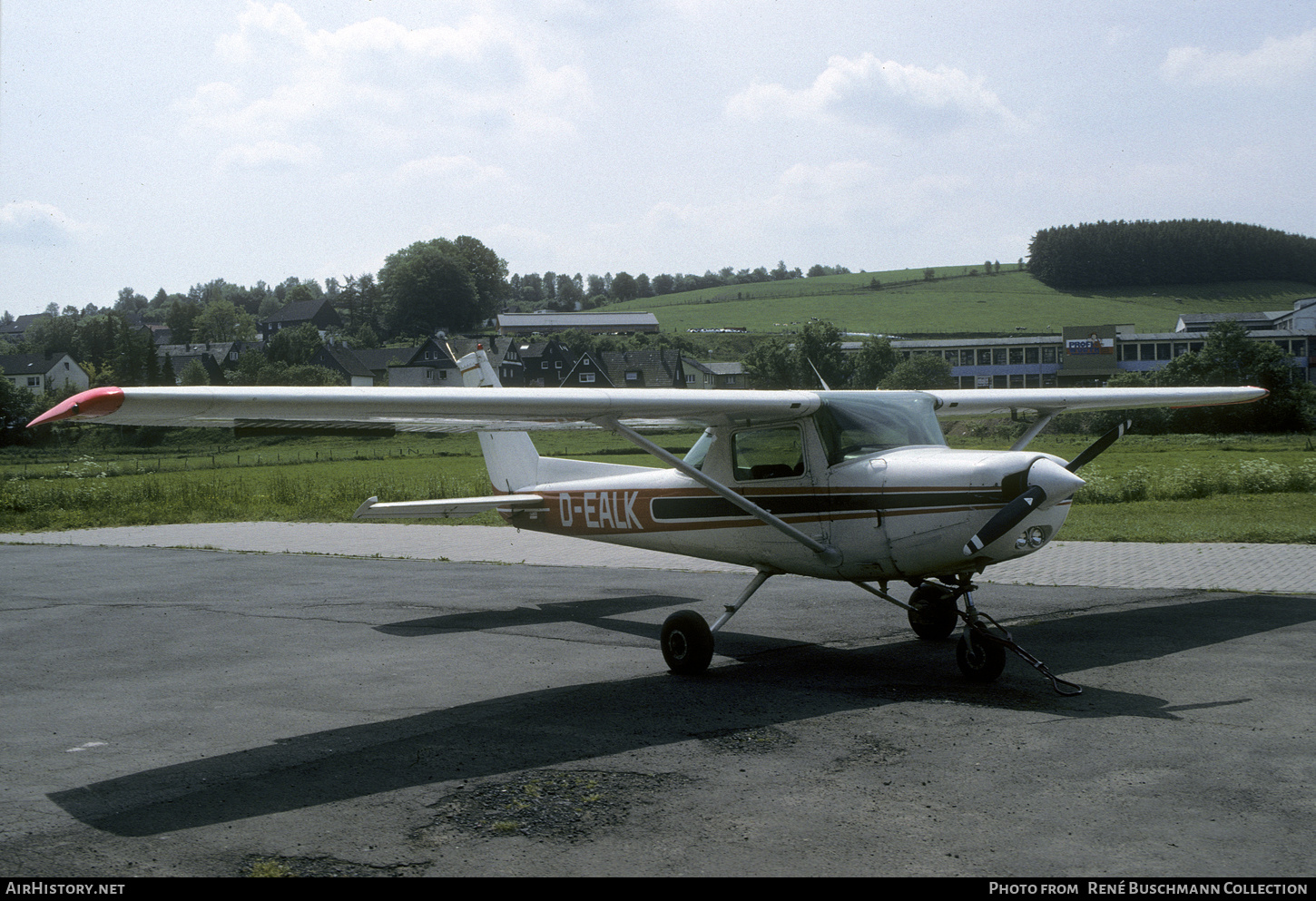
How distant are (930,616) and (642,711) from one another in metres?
3.56

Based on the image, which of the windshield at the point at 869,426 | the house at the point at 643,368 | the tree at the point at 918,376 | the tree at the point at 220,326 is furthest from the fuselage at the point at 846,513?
the tree at the point at 220,326

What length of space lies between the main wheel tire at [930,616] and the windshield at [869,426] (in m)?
1.58

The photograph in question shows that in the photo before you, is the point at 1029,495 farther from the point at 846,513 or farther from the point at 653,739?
the point at 653,739

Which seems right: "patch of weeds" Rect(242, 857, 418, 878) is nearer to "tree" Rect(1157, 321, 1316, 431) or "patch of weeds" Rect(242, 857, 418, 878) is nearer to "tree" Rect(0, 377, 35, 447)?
"tree" Rect(1157, 321, 1316, 431)

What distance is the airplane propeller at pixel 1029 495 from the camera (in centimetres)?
680

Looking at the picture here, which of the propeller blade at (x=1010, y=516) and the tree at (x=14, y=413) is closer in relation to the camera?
the propeller blade at (x=1010, y=516)

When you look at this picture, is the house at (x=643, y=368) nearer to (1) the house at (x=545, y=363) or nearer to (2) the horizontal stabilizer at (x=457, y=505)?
(1) the house at (x=545, y=363)

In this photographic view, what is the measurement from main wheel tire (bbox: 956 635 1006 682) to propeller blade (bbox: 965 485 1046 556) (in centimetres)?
92

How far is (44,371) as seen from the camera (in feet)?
325

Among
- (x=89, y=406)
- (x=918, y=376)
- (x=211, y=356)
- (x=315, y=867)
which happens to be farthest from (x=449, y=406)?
(x=211, y=356)

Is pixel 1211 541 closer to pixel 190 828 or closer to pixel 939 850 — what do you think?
pixel 939 850

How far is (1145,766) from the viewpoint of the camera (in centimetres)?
533

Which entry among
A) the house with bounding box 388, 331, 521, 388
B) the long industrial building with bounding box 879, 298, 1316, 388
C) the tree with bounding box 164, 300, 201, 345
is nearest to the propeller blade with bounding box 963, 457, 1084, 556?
the long industrial building with bounding box 879, 298, 1316, 388
